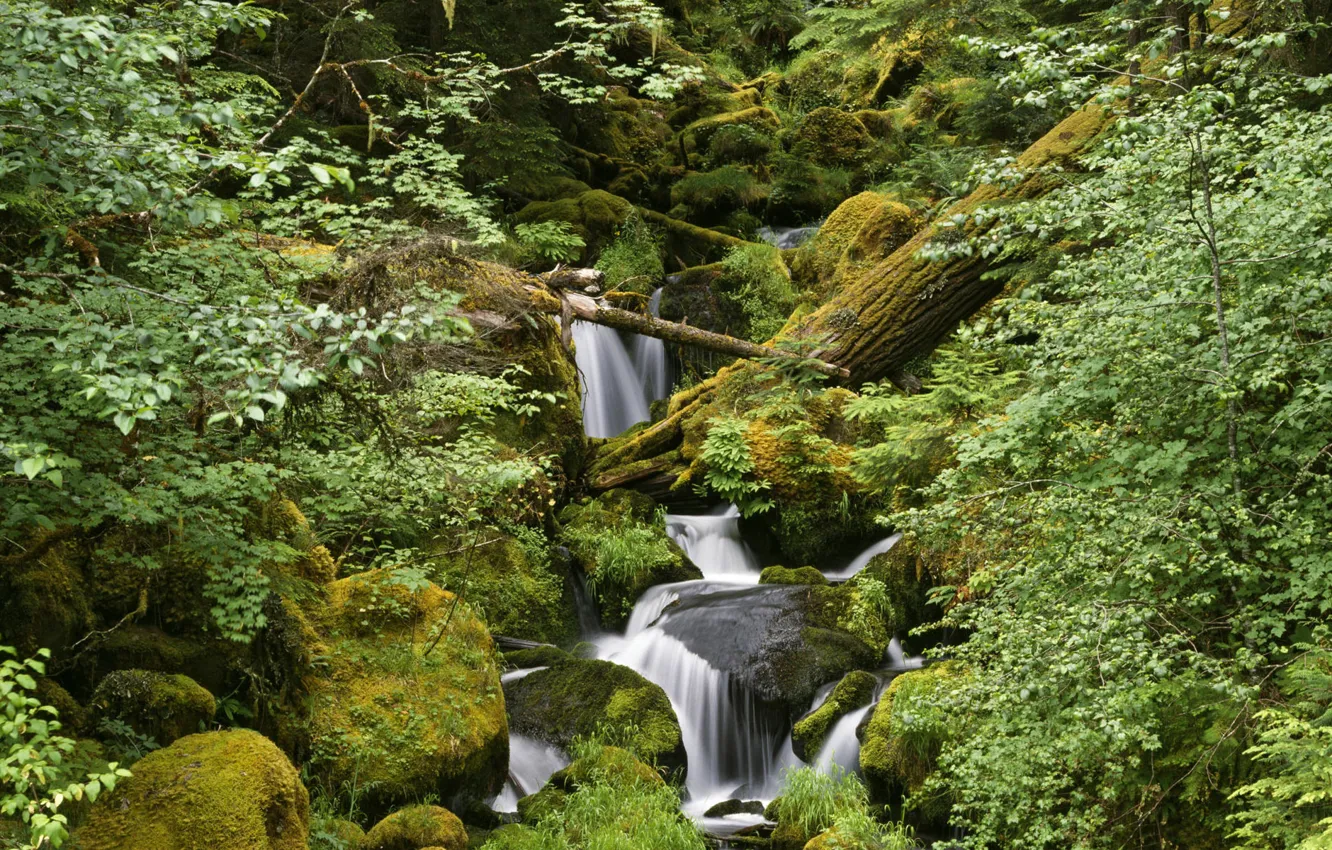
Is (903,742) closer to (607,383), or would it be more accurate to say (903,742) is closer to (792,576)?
(792,576)

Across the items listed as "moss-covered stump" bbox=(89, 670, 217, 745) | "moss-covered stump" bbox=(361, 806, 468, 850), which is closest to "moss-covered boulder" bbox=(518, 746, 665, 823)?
"moss-covered stump" bbox=(361, 806, 468, 850)

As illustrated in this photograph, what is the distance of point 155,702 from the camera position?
552 cm

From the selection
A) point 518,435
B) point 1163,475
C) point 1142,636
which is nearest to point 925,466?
point 1163,475

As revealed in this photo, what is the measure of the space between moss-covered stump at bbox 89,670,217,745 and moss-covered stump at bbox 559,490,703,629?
5.54 meters

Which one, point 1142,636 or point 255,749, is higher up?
point 1142,636

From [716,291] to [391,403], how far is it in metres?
9.70

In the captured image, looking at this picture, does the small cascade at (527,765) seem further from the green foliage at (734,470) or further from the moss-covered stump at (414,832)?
the green foliage at (734,470)

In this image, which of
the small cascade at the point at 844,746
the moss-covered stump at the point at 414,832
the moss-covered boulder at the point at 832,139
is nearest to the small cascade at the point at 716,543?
the small cascade at the point at 844,746

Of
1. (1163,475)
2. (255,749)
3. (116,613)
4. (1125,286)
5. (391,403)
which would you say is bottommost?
(255,749)

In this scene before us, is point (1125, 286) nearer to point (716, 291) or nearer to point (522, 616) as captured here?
point (522, 616)

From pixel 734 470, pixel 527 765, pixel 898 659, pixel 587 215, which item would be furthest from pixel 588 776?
pixel 587 215

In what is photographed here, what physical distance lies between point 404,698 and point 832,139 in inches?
634

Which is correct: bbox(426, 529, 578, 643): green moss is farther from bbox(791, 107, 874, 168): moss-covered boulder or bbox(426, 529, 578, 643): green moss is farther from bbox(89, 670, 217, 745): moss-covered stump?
bbox(791, 107, 874, 168): moss-covered boulder

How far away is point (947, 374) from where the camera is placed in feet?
26.8
